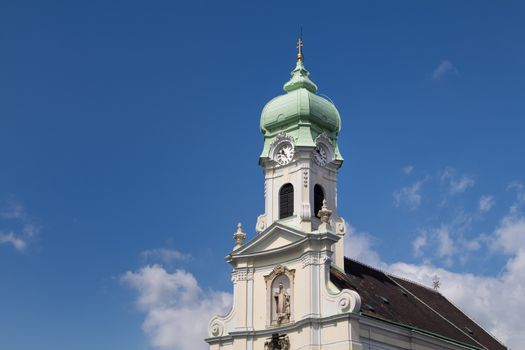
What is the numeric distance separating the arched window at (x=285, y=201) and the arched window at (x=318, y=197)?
150 cm

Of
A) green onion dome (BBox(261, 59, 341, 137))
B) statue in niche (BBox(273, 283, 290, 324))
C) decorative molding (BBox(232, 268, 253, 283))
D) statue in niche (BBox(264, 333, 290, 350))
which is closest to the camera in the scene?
statue in niche (BBox(264, 333, 290, 350))

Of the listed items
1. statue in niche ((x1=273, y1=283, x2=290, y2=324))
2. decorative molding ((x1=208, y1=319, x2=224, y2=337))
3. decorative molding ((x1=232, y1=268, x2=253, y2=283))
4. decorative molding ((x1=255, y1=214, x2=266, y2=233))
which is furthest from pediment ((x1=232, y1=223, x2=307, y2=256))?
decorative molding ((x1=208, y1=319, x2=224, y2=337))

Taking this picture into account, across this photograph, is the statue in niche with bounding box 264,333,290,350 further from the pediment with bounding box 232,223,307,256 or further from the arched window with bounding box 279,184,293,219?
the arched window with bounding box 279,184,293,219

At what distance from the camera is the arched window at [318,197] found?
5181 centimetres

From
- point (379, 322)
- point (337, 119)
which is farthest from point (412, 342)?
point (337, 119)

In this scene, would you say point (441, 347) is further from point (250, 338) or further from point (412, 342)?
point (250, 338)

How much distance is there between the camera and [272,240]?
165ft

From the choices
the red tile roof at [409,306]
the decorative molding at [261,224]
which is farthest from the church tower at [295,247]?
the red tile roof at [409,306]

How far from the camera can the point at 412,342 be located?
48.4 metres

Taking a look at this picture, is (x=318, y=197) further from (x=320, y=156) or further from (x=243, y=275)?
(x=243, y=275)

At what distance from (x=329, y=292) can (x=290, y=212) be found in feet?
22.2

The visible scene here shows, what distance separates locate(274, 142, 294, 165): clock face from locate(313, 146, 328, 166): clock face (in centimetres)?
151

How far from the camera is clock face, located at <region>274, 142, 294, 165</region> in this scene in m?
52.5

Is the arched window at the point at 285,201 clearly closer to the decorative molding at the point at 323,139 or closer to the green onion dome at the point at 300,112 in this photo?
the decorative molding at the point at 323,139
